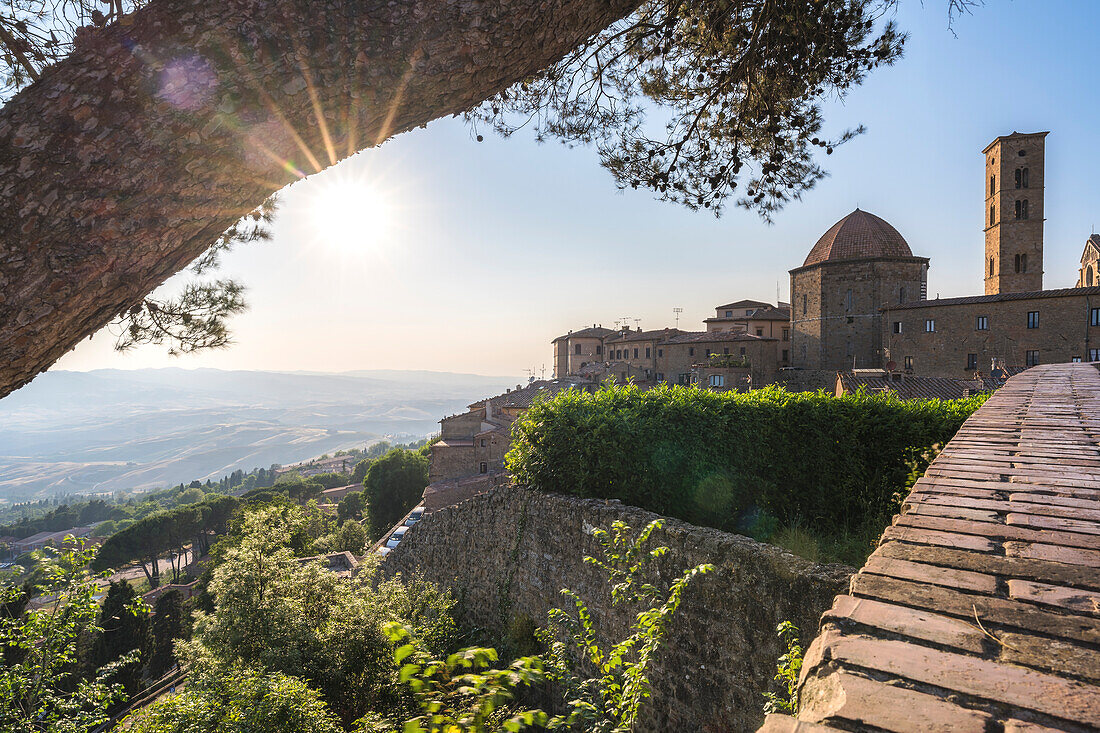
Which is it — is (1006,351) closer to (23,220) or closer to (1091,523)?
(1091,523)

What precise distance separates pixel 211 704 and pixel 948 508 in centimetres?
700

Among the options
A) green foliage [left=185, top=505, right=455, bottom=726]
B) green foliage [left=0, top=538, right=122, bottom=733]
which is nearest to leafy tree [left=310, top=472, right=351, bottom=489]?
green foliage [left=185, top=505, right=455, bottom=726]

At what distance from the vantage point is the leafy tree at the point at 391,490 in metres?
42.6

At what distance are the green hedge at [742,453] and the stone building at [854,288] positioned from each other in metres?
33.0

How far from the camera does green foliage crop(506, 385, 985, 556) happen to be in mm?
7641

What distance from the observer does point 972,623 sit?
135cm

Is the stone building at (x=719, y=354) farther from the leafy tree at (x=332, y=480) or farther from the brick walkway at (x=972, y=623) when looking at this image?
the leafy tree at (x=332, y=480)

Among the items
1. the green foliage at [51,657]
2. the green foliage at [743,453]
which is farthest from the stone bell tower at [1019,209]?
the green foliage at [51,657]

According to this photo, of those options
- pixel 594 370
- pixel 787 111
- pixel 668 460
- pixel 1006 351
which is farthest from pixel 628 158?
pixel 594 370

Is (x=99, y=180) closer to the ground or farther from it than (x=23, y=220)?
farther from it

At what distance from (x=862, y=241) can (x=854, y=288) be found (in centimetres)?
354

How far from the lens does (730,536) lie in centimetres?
537

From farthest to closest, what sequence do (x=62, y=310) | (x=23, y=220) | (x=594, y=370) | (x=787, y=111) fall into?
(x=594, y=370)
(x=787, y=111)
(x=62, y=310)
(x=23, y=220)

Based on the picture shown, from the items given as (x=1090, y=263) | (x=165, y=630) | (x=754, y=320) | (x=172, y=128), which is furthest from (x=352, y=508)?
(x=1090, y=263)
